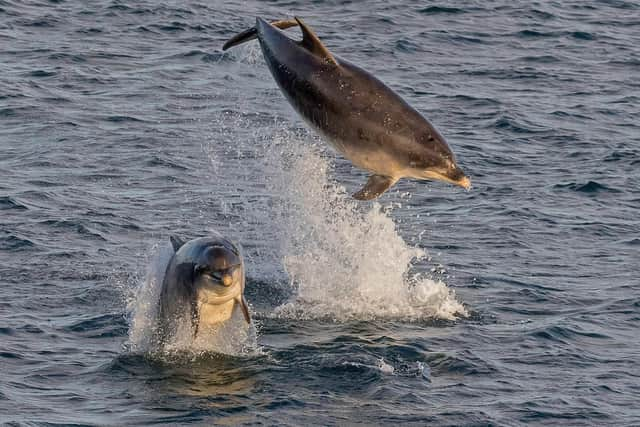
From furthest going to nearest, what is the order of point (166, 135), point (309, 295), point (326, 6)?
point (326, 6), point (166, 135), point (309, 295)

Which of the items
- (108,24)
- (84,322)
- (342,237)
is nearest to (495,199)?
(342,237)

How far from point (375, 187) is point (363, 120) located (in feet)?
2.28

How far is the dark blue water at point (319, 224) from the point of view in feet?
53.3

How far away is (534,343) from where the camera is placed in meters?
18.1

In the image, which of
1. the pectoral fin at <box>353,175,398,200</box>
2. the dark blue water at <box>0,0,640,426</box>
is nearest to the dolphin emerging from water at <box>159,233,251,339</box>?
the dark blue water at <box>0,0,640,426</box>

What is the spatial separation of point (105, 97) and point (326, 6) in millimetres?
10407

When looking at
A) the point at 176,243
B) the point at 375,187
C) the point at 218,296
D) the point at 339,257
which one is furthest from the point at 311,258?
the point at 375,187

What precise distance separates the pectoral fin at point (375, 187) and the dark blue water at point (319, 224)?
239 cm

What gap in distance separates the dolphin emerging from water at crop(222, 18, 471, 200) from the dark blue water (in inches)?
105

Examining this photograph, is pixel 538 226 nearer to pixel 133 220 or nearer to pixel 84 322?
pixel 133 220

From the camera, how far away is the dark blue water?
1623 centimetres

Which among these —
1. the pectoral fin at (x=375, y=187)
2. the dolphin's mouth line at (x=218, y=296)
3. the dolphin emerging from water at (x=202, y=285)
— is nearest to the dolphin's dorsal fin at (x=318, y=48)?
the pectoral fin at (x=375, y=187)

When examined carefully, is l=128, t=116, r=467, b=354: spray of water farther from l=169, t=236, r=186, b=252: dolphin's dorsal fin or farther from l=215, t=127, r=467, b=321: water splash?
l=169, t=236, r=186, b=252: dolphin's dorsal fin

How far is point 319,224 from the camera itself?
21.6m
